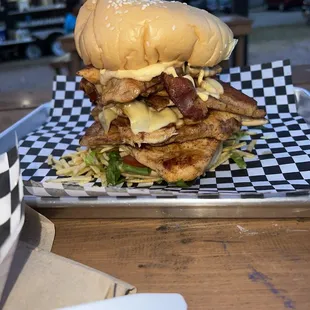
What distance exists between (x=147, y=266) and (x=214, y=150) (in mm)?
579

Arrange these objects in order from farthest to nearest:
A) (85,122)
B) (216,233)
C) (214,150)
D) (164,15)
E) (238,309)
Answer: (85,122), (214,150), (164,15), (216,233), (238,309)

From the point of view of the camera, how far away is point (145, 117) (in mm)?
1491

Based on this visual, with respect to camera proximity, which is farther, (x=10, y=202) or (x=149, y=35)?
(x=149, y=35)

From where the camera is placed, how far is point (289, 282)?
990 millimetres

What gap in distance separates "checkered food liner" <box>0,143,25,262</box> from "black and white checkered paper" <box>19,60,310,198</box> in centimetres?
46

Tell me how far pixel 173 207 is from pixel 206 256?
0.22 m

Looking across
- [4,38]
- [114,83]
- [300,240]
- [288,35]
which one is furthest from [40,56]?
[300,240]

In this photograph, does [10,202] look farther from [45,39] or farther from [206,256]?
[45,39]

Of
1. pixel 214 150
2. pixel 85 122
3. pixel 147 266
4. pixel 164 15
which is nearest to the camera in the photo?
pixel 147 266

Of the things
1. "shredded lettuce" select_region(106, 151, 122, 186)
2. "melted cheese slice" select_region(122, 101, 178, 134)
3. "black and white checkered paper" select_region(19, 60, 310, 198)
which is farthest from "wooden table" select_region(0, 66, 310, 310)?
"melted cheese slice" select_region(122, 101, 178, 134)

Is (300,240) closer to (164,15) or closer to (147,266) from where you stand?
(147,266)

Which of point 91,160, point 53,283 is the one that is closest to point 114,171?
point 91,160

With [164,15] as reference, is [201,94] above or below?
below

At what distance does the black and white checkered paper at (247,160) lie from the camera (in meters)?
1.36
